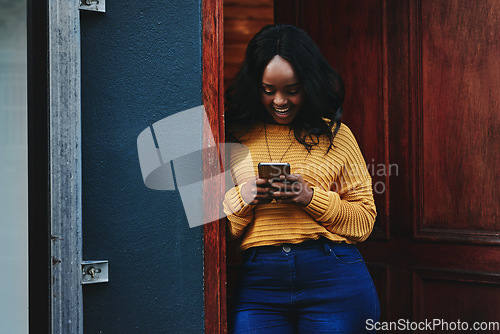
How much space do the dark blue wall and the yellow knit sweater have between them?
23 centimetres

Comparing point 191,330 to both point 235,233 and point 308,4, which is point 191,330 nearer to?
point 235,233

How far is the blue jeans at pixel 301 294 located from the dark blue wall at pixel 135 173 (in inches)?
8.3

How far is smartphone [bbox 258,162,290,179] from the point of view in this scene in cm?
193

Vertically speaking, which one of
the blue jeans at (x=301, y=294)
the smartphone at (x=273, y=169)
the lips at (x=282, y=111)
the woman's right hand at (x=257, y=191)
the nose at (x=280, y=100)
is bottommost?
the blue jeans at (x=301, y=294)

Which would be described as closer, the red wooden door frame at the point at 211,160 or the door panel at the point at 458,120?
the red wooden door frame at the point at 211,160

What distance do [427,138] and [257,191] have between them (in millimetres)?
1387

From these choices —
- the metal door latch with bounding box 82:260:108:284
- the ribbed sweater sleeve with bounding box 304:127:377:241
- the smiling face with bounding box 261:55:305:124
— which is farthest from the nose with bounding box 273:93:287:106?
the metal door latch with bounding box 82:260:108:284

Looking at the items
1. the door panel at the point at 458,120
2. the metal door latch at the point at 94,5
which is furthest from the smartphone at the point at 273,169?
the door panel at the point at 458,120

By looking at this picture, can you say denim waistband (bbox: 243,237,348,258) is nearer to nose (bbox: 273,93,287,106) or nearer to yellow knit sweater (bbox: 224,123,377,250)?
yellow knit sweater (bbox: 224,123,377,250)

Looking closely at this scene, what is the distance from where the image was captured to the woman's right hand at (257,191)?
6.47 ft

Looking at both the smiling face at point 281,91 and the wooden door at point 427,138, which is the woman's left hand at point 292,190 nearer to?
the smiling face at point 281,91

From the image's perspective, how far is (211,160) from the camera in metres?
2.03

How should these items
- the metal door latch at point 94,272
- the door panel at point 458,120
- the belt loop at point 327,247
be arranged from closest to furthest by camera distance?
1. the metal door latch at point 94,272
2. the belt loop at point 327,247
3. the door panel at point 458,120

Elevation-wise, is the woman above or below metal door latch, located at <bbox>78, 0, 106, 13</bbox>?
below
